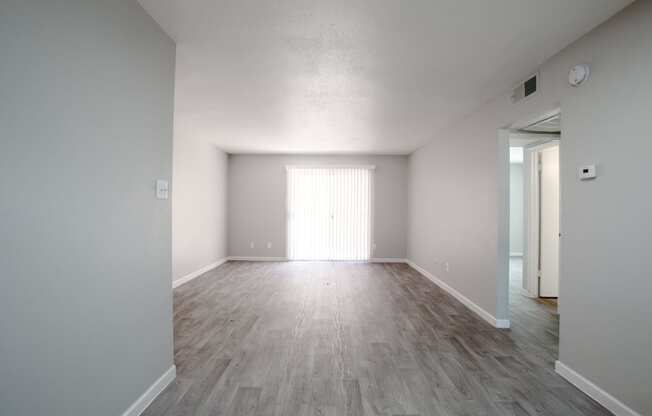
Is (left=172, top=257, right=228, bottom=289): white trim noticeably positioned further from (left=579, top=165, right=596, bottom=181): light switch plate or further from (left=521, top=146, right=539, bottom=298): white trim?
(left=521, top=146, right=539, bottom=298): white trim

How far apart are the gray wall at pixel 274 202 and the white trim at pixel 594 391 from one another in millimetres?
4670

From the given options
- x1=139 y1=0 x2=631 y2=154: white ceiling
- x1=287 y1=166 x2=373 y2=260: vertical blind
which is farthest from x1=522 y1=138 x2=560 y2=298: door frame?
x1=287 y1=166 x2=373 y2=260: vertical blind

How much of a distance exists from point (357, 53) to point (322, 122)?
189 cm

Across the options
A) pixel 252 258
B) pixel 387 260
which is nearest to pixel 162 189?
pixel 252 258

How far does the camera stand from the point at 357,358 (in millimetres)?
2416

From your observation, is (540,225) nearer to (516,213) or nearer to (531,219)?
(531,219)

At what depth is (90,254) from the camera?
1.40m

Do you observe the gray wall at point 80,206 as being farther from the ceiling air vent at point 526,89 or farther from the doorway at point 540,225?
the doorway at point 540,225

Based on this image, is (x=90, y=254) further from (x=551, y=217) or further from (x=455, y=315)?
(x=551, y=217)

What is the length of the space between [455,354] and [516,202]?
7042mm

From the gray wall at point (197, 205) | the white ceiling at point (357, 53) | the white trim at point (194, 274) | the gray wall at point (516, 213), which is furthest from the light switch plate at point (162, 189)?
the gray wall at point (516, 213)

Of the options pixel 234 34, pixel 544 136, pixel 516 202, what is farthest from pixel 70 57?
pixel 516 202

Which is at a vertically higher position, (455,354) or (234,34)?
(234,34)

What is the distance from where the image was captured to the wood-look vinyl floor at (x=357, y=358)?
186 cm
